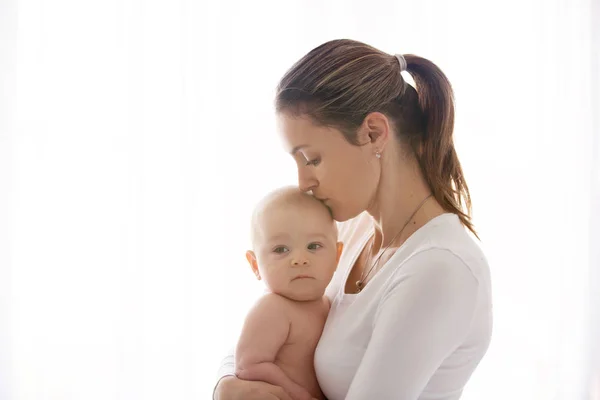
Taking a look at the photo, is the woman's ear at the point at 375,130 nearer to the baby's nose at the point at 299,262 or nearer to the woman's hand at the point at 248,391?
the baby's nose at the point at 299,262

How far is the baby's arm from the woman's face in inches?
10.6

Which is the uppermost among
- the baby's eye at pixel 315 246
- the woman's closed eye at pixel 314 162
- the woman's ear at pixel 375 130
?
the woman's ear at pixel 375 130

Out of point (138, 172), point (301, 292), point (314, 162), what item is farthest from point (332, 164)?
point (138, 172)

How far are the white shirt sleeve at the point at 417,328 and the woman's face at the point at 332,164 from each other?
27cm

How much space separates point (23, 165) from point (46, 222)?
23 centimetres

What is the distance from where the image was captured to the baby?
143 cm

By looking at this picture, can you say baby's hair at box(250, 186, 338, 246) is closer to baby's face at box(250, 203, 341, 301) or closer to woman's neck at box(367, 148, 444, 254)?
baby's face at box(250, 203, 341, 301)

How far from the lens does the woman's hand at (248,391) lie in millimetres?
1370

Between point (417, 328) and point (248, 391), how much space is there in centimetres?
41

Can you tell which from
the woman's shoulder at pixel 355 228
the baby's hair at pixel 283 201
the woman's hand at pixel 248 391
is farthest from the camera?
the woman's shoulder at pixel 355 228

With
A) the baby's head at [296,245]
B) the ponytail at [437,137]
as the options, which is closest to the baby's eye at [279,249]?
the baby's head at [296,245]

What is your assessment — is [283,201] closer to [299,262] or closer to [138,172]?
[299,262]

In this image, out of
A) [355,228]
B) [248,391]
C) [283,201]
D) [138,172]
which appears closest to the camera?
[248,391]

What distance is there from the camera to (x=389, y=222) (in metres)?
1.52
